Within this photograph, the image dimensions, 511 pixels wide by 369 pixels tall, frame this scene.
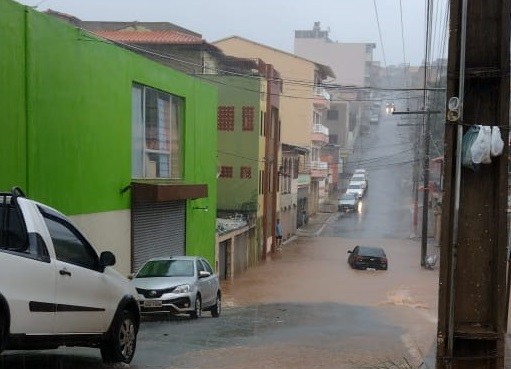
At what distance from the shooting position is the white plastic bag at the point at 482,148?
623cm

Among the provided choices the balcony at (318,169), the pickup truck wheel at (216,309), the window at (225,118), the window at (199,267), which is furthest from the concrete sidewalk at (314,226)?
the window at (199,267)

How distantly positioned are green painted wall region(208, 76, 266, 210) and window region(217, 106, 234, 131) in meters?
0.19

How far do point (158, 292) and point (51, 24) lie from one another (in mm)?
6156

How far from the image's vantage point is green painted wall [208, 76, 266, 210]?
133 ft

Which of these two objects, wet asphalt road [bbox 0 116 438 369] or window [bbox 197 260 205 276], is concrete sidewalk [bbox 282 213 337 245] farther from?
window [bbox 197 260 205 276]

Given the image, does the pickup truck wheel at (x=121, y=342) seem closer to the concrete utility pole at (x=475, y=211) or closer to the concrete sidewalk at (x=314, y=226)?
the concrete utility pole at (x=475, y=211)

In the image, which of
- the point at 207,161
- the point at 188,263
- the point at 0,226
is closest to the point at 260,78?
the point at 207,161

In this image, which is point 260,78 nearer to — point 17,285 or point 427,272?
point 427,272

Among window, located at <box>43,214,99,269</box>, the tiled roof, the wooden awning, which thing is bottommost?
the wooden awning

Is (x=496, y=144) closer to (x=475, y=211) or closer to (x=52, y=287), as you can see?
(x=475, y=211)

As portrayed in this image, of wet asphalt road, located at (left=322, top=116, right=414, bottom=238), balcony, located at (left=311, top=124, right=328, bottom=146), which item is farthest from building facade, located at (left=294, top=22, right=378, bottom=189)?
balcony, located at (left=311, top=124, right=328, bottom=146)

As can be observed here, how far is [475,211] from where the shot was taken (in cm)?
646

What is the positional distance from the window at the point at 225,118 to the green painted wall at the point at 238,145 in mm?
188

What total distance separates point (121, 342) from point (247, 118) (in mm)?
33185
